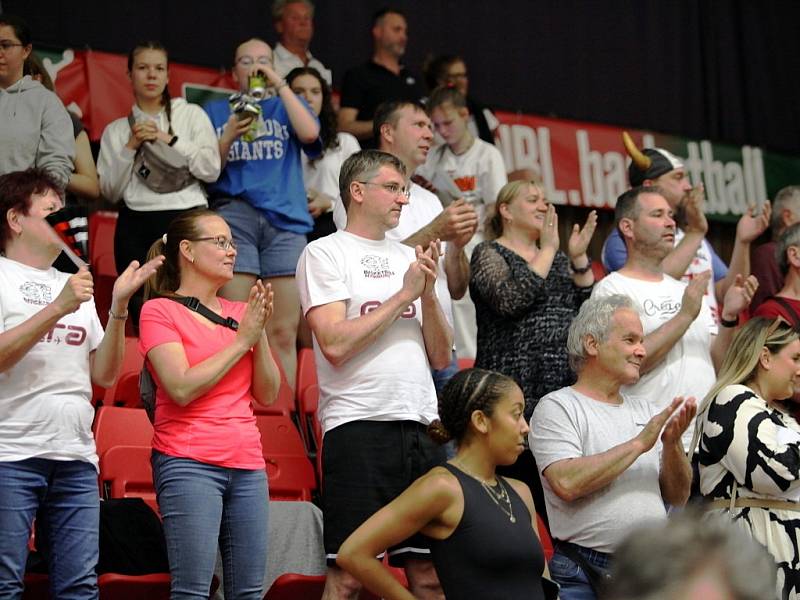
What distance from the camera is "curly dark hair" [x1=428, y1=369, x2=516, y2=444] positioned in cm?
347

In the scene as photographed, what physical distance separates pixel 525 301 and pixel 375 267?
73cm

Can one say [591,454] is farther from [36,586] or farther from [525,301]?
[36,586]

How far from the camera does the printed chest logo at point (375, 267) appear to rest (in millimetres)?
3910

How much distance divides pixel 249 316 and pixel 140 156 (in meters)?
2.12

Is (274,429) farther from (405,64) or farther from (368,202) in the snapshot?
(405,64)

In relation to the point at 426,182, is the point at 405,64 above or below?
above

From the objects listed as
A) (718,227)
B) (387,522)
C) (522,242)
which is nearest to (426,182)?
(522,242)

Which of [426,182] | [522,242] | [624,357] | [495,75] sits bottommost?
[624,357]

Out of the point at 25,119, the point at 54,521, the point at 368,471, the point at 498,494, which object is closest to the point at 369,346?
the point at 368,471

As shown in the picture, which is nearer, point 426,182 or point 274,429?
point 274,429

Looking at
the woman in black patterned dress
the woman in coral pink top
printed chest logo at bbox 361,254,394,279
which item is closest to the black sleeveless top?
the woman in coral pink top

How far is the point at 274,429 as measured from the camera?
4.86 m

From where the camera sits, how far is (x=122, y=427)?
4.51 meters

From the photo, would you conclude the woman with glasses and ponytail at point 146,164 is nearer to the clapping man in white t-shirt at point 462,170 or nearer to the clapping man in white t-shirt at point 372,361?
the clapping man in white t-shirt at point 462,170
